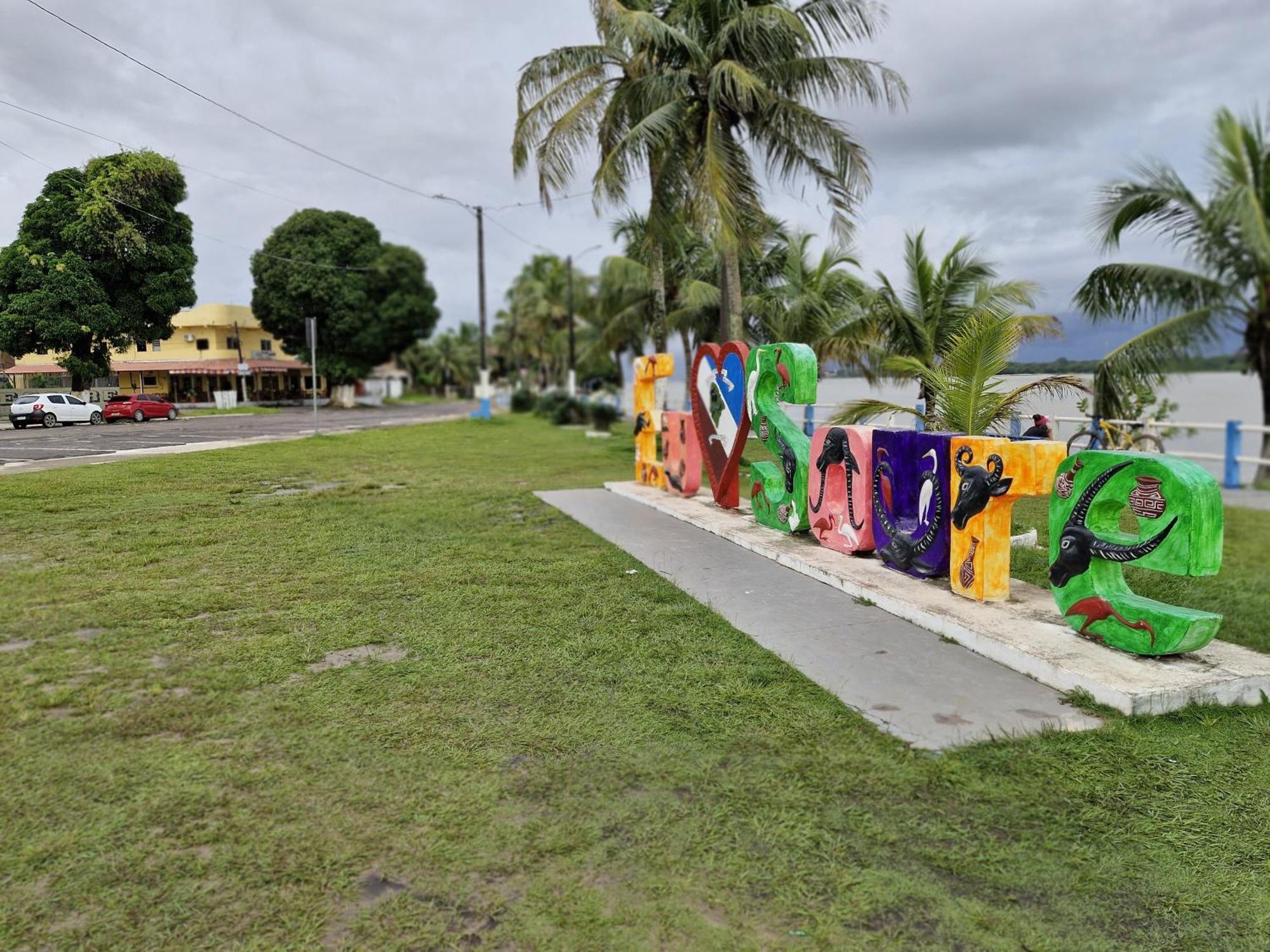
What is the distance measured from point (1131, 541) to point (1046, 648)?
2.50ft

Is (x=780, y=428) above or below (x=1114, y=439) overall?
above

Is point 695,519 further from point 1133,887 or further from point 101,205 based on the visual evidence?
point 101,205

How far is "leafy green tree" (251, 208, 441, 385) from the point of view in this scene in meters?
17.4

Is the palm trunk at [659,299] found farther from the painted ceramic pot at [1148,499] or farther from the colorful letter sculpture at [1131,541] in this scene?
the painted ceramic pot at [1148,499]

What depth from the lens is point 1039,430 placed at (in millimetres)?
9250

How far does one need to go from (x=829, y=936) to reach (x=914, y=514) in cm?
448

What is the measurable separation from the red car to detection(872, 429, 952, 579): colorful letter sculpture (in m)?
9.56

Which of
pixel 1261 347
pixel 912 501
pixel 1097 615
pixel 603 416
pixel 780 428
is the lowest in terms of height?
pixel 1097 615

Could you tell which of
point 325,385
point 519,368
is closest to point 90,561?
point 325,385

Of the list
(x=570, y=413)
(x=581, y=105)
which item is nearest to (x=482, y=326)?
(x=570, y=413)

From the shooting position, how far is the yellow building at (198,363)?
9742 millimetres

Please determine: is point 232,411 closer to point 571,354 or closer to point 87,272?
point 87,272

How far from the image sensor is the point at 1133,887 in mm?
2570

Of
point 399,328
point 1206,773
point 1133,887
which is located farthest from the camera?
point 399,328
